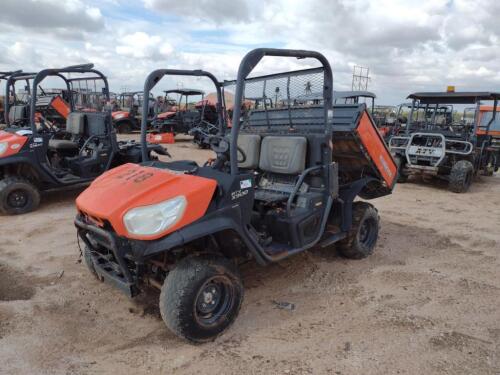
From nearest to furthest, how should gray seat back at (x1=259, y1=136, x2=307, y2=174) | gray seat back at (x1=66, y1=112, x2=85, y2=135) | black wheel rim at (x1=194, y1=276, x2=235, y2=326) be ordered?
black wheel rim at (x1=194, y1=276, x2=235, y2=326)
gray seat back at (x1=259, y1=136, x2=307, y2=174)
gray seat back at (x1=66, y1=112, x2=85, y2=135)

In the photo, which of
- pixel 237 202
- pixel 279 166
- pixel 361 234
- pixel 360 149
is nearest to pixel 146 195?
pixel 237 202

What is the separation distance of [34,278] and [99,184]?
1.34 meters

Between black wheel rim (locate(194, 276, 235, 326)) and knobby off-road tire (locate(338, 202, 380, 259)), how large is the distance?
5.91ft

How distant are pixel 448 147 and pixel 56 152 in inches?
317

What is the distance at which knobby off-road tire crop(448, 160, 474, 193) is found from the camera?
8453 millimetres

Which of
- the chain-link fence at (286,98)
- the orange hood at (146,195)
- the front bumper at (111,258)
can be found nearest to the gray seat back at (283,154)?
the chain-link fence at (286,98)

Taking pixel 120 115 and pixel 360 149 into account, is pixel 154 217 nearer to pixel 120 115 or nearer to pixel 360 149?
pixel 360 149

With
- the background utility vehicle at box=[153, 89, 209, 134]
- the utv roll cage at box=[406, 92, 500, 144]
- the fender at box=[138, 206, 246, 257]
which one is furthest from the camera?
the background utility vehicle at box=[153, 89, 209, 134]

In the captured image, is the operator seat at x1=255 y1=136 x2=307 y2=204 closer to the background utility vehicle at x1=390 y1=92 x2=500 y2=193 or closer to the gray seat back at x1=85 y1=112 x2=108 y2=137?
the gray seat back at x1=85 y1=112 x2=108 y2=137

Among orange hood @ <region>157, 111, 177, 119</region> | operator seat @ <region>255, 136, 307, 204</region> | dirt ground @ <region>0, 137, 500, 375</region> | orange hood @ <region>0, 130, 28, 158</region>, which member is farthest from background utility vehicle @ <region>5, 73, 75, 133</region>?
orange hood @ <region>157, 111, 177, 119</region>

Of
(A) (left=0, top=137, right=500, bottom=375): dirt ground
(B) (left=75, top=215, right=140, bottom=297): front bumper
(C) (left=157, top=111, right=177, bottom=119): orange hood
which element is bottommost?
(A) (left=0, top=137, right=500, bottom=375): dirt ground

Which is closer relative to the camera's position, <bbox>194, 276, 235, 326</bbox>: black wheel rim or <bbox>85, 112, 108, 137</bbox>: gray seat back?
<bbox>194, 276, 235, 326</bbox>: black wheel rim

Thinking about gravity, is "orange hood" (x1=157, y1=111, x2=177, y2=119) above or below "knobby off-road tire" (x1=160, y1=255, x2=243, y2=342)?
above

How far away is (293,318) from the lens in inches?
130
